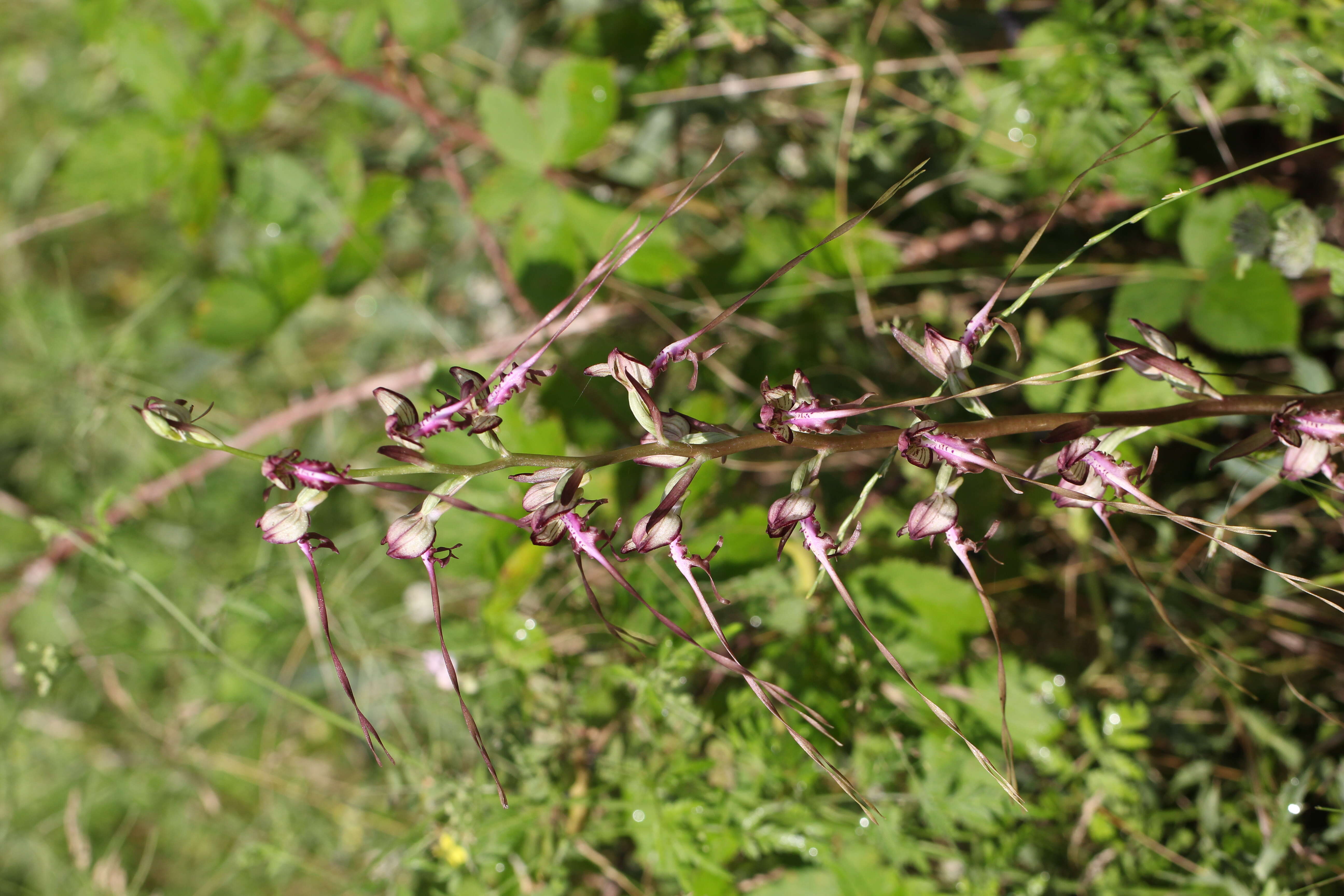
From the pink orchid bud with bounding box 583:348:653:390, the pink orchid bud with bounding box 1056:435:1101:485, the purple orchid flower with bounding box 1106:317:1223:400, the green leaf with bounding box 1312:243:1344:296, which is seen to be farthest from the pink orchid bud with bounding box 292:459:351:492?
the green leaf with bounding box 1312:243:1344:296

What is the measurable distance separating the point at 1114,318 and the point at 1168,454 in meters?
0.51

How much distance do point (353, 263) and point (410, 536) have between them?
2075mm

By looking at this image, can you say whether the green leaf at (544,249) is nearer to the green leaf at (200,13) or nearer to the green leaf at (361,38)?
the green leaf at (361,38)

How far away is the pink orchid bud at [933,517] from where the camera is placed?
121 cm

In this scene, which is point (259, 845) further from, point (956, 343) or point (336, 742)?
point (956, 343)

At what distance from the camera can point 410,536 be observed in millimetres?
1222

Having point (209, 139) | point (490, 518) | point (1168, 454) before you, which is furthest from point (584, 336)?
point (1168, 454)

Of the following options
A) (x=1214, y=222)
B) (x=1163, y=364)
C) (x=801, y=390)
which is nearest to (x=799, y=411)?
(x=801, y=390)

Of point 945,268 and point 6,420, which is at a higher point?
point 945,268

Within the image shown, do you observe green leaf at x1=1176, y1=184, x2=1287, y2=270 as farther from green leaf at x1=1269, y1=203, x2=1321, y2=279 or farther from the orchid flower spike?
the orchid flower spike

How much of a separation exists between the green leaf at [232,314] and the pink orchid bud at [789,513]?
2289 mm

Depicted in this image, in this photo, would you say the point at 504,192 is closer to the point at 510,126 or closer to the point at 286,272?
the point at 510,126

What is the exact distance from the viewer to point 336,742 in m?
3.72

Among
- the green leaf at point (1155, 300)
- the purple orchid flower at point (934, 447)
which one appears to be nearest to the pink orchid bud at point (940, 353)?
the purple orchid flower at point (934, 447)
